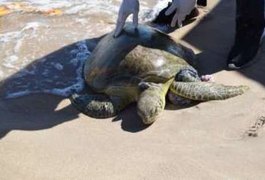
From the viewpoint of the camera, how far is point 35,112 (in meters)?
3.91

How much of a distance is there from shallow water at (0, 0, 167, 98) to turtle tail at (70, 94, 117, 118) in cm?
24

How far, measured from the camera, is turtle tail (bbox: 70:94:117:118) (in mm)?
3766

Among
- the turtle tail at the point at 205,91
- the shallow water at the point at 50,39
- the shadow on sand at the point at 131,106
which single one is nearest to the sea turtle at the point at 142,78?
the turtle tail at the point at 205,91

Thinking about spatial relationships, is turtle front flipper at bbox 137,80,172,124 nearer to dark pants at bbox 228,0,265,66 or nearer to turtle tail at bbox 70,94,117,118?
turtle tail at bbox 70,94,117,118

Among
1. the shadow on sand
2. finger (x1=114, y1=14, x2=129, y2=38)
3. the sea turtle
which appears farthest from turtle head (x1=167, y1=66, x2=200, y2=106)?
finger (x1=114, y1=14, x2=129, y2=38)

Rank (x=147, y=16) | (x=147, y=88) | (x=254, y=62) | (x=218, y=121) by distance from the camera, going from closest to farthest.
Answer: (x=218, y=121)
(x=147, y=88)
(x=254, y=62)
(x=147, y=16)

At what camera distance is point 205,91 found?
12.2ft

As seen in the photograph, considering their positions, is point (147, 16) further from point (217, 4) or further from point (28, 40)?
point (28, 40)

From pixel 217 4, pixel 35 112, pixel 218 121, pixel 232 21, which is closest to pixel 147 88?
pixel 218 121

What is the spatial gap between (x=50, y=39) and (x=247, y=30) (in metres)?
1.87

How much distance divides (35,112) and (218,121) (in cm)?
134

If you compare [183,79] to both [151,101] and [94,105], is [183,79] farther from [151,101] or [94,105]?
[94,105]

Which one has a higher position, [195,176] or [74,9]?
[195,176]

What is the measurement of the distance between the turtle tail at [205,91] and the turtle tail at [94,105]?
468 mm
